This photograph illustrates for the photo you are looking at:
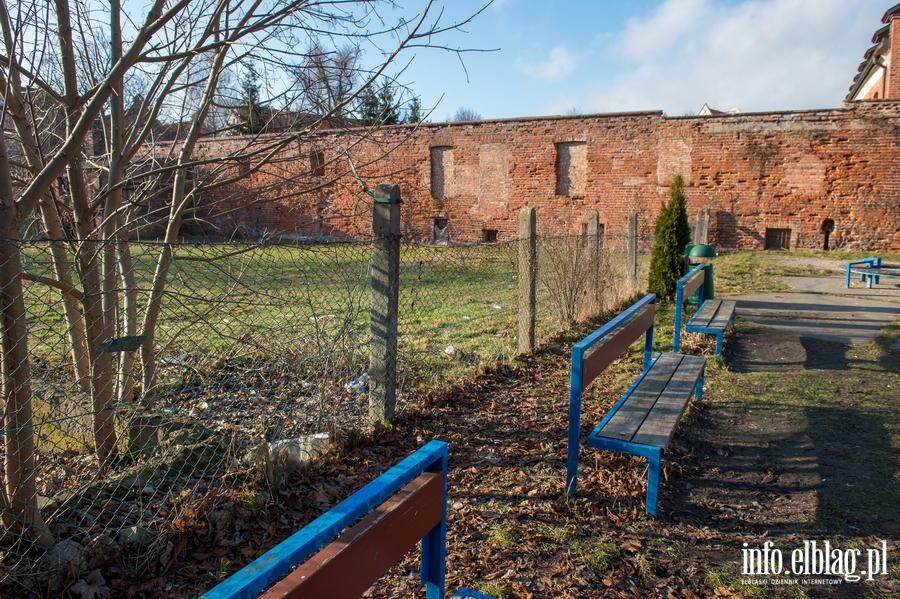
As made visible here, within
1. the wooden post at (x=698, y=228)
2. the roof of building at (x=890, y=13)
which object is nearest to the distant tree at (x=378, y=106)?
the wooden post at (x=698, y=228)

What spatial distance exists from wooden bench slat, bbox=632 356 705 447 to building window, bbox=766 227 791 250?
1549 centimetres

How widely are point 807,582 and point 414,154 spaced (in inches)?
823

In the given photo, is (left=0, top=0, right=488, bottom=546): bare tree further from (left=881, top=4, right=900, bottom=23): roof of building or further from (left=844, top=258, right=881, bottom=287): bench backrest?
(left=881, top=4, right=900, bottom=23): roof of building

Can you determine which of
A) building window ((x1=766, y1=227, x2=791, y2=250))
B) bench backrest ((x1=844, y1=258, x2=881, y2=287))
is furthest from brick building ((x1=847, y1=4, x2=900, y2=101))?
bench backrest ((x1=844, y1=258, x2=881, y2=287))

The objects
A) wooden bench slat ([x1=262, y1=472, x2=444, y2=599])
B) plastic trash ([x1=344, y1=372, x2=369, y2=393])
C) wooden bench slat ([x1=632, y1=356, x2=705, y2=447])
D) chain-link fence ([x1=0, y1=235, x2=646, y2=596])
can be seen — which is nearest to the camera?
wooden bench slat ([x1=262, y1=472, x2=444, y2=599])

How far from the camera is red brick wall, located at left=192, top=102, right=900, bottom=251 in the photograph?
1703 centimetres

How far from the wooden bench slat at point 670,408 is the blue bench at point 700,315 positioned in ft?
4.64

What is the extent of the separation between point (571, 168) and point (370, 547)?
2020 centimetres

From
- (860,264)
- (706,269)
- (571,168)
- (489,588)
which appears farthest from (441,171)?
(489,588)

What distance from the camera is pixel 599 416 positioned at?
184 inches

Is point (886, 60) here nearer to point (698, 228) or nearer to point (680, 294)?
point (698, 228)

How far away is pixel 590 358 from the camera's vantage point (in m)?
3.44

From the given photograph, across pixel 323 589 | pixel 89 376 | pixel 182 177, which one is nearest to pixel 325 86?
pixel 182 177

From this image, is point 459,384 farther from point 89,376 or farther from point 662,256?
point 662,256
